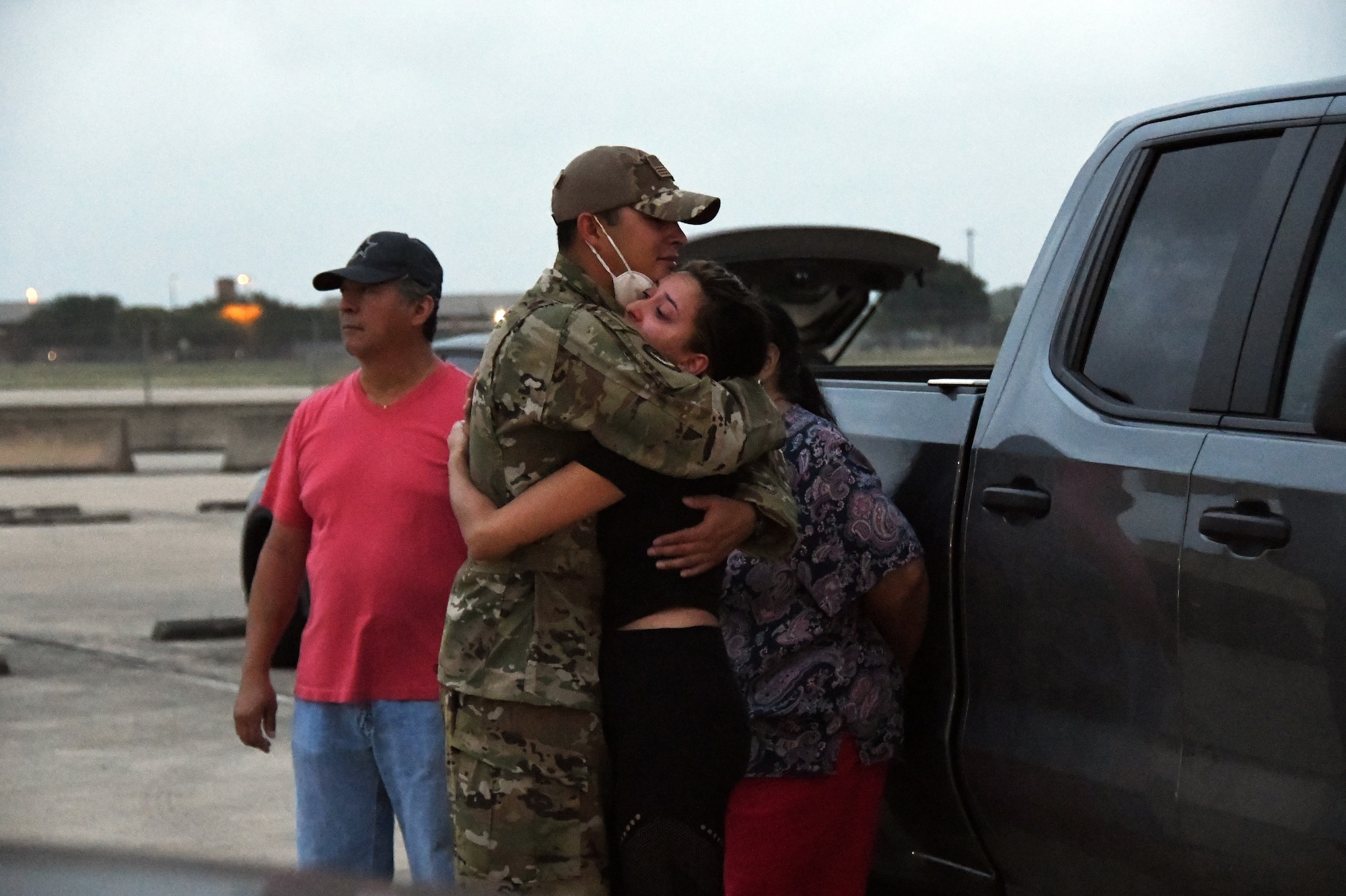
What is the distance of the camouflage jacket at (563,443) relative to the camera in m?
2.99

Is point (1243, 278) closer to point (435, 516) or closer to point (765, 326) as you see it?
point (765, 326)

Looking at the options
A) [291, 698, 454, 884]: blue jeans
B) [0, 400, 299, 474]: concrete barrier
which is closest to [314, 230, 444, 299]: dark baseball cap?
[291, 698, 454, 884]: blue jeans

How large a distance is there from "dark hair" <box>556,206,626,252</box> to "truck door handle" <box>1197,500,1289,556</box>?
111cm

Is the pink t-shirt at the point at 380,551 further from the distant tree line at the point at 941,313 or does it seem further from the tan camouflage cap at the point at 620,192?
the distant tree line at the point at 941,313

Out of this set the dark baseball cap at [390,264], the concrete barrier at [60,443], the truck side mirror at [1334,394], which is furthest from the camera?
the concrete barrier at [60,443]

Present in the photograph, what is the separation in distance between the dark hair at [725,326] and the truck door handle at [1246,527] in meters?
0.81

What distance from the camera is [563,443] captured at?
310 cm

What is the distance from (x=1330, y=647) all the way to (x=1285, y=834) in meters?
0.33

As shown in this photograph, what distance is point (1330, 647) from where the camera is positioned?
117 inches

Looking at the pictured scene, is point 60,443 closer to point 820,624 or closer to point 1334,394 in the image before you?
point 820,624

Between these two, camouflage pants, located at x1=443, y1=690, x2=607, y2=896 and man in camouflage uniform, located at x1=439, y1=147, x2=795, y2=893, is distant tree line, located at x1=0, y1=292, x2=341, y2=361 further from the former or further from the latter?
camouflage pants, located at x1=443, y1=690, x2=607, y2=896

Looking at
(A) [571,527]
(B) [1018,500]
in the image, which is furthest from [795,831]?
(A) [571,527]

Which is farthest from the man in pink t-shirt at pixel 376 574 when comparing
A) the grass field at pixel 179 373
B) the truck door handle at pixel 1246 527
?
the grass field at pixel 179 373

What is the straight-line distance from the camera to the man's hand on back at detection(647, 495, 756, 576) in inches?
120
